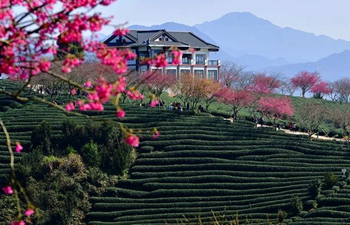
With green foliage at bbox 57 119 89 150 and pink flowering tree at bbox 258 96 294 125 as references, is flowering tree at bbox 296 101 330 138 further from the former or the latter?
green foliage at bbox 57 119 89 150

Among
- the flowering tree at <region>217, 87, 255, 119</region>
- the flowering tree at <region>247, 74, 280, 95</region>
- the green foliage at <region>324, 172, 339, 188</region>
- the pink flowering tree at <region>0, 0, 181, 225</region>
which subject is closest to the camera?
the pink flowering tree at <region>0, 0, 181, 225</region>

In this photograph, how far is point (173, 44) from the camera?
71.8 metres

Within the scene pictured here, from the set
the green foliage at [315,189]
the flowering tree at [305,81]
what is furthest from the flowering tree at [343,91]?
the green foliage at [315,189]

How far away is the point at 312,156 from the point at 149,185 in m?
12.3

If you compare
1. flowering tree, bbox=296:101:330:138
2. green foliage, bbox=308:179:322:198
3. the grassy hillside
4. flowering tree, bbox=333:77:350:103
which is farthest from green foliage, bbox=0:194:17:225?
flowering tree, bbox=333:77:350:103

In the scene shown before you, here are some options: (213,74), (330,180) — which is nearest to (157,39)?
(213,74)

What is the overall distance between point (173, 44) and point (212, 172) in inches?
1283

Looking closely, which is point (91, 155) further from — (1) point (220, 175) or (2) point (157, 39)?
(2) point (157, 39)

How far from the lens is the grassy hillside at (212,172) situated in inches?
1393

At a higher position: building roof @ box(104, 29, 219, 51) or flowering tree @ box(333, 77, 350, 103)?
building roof @ box(104, 29, 219, 51)

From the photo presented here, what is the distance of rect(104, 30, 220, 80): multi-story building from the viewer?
69.9 m

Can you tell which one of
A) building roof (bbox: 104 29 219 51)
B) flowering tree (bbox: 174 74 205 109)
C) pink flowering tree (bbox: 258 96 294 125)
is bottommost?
pink flowering tree (bbox: 258 96 294 125)

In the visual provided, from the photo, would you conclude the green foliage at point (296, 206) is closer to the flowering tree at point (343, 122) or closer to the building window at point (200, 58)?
the flowering tree at point (343, 122)

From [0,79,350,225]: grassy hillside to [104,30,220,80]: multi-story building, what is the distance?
1843cm
